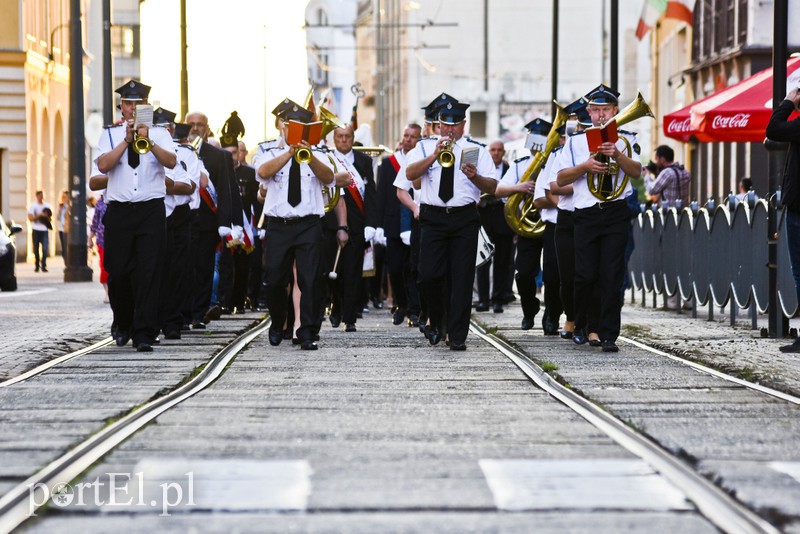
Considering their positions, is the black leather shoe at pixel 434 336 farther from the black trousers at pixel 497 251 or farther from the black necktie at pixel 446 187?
the black trousers at pixel 497 251

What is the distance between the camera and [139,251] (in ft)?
44.5

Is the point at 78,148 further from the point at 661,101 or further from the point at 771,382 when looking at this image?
the point at 661,101

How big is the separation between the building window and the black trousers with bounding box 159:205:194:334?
3251 inches

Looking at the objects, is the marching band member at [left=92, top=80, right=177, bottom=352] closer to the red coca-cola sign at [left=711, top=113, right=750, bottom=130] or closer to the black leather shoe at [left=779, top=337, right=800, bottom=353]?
the black leather shoe at [left=779, top=337, right=800, bottom=353]

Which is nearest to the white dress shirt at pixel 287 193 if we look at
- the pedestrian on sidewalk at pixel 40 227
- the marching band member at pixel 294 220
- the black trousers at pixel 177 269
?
the marching band member at pixel 294 220

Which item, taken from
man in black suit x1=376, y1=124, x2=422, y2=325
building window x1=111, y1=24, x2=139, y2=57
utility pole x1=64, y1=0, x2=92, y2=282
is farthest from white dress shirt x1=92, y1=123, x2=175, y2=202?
building window x1=111, y1=24, x2=139, y2=57

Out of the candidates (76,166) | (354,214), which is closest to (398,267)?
(354,214)

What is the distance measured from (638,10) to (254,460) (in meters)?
93.9

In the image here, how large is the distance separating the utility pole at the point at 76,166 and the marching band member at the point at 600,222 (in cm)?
1937

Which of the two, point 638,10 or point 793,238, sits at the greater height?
point 638,10

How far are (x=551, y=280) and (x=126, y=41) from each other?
275ft

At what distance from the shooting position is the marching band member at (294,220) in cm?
1407

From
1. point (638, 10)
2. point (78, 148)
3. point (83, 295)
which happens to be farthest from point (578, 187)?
point (638, 10)

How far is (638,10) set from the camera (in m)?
99.0
